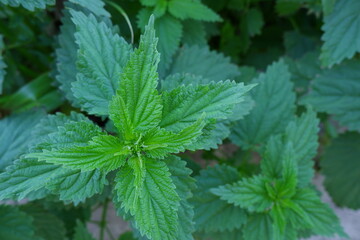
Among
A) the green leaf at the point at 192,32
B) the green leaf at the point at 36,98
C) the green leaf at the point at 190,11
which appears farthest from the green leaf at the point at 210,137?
the green leaf at the point at 36,98

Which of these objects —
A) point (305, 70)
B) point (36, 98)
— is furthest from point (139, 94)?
point (305, 70)

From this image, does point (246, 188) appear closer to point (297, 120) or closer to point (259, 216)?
point (259, 216)

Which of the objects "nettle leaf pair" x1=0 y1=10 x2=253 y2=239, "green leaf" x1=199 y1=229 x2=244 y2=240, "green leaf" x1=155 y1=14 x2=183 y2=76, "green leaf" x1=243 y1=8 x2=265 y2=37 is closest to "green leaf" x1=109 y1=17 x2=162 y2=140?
"nettle leaf pair" x1=0 y1=10 x2=253 y2=239

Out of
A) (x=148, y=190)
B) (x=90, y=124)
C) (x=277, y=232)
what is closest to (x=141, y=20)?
(x=90, y=124)

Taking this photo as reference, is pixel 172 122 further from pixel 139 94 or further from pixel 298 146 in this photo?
pixel 298 146

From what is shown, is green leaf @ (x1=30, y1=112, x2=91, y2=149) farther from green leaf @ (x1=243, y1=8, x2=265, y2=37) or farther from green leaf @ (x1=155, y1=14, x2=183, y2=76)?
green leaf @ (x1=243, y1=8, x2=265, y2=37)

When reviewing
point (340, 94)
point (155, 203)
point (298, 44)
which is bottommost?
point (155, 203)

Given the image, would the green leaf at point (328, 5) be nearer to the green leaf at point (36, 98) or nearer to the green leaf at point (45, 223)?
the green leaf at point (36, 98)

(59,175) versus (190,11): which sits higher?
(190,11)
